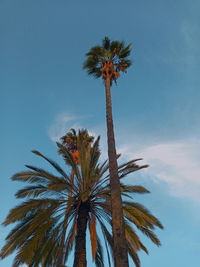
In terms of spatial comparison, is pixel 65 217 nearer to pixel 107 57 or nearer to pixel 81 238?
pixel 81 238

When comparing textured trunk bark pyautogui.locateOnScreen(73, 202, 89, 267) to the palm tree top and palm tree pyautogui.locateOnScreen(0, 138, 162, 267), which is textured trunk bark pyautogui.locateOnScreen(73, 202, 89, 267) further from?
the palm tree top

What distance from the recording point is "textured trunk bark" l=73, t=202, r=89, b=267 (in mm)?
10898

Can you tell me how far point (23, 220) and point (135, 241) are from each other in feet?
18.0

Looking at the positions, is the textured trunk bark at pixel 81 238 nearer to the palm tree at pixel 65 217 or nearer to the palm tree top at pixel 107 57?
the palm tree at pixel 65 217

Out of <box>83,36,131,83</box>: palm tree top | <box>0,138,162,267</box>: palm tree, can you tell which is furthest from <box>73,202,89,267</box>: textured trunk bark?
<box>83,36,131,83</box>: palm tree top

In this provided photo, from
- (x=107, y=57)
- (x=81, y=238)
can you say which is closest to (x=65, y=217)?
(x=81, y=238)

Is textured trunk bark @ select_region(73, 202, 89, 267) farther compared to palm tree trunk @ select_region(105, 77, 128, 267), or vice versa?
textured trunk bark @ select_region(73, 202, 89, 267)

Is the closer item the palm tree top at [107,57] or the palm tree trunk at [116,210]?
the palm tree trunk at [116,210]

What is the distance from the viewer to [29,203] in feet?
38.3

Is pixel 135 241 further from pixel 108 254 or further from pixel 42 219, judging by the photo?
pixel 42 219

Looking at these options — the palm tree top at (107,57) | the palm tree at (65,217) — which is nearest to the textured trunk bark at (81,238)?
the palm tree at (65,217)

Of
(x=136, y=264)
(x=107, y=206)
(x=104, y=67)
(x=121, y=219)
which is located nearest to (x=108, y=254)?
(x=136, y=264)

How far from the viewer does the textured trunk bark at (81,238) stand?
1090 cm

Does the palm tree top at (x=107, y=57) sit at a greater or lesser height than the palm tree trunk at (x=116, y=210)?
greater
